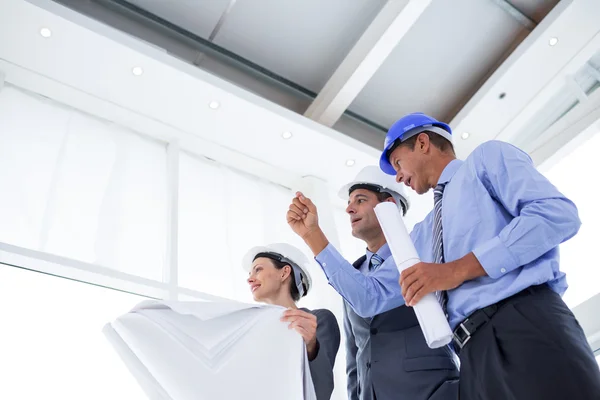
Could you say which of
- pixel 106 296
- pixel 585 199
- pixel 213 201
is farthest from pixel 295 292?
pixel 585 199

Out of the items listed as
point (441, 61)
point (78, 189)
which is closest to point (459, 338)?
point (78, 189)

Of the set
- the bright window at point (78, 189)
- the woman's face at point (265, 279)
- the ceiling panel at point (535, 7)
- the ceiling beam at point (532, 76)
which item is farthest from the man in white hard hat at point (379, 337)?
the ceiling panel at point (535, 7)

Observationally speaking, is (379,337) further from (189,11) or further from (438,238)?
(189,11)

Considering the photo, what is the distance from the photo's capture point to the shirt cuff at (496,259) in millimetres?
1657

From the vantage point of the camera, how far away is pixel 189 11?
4.46 m

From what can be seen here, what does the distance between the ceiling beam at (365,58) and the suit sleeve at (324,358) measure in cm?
253

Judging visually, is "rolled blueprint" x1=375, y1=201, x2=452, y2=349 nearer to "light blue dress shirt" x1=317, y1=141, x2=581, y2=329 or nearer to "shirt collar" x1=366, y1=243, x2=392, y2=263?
"light blue dress shirt" x1=317, y1=141, x2=581, y2=329

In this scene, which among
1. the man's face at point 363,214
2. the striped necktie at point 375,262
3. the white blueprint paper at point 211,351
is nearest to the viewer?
the white blueprint paper at point 211,351

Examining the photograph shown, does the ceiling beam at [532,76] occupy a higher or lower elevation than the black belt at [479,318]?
higher

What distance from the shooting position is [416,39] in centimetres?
484

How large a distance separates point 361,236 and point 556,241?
1053 mm

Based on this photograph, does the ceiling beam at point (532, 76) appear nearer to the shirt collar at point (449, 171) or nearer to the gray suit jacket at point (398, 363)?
the shirt collar at point (449, 171)

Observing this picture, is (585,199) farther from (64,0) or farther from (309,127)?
(64,0)

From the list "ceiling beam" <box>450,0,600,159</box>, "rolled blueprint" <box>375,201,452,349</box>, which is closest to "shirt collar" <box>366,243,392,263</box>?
"rolled blueprint" <box>375,201,452,349</box>
